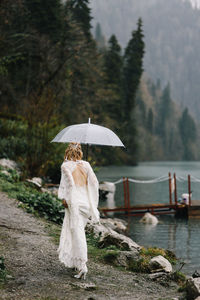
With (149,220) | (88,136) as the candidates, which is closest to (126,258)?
(88,136)

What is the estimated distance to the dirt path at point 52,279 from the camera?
4.75m

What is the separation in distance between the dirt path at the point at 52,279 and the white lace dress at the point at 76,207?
0.28 m

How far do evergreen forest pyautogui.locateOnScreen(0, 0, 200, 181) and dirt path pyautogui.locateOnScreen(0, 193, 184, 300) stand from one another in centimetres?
235

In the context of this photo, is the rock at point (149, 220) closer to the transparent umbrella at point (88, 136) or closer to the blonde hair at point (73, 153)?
the transparent umbrella at point (88, 136)

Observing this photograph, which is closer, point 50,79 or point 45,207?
point 45,207

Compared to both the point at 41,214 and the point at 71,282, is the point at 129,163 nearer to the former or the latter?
the point at 41,214

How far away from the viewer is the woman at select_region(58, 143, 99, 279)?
5.50 meters

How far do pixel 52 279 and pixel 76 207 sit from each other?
3.13 feet

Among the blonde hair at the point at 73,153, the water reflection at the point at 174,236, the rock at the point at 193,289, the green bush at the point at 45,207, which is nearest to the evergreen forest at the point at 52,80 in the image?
the blonde hair at the point at 73,153

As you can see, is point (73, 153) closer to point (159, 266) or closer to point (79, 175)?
point (79, 175)

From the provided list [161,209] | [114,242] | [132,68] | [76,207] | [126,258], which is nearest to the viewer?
[76,207]

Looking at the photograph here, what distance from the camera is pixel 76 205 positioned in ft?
18.3

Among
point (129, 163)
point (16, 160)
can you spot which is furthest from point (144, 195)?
point (129, 163)

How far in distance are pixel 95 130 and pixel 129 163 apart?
59.5m
